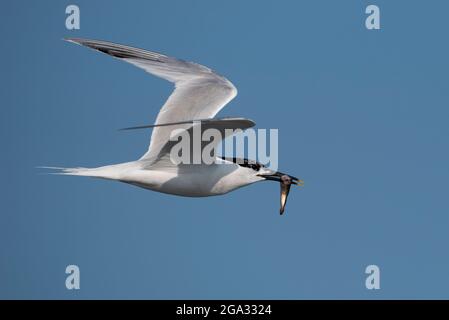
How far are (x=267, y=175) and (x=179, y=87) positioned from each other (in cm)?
151

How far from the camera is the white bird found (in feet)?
35.7

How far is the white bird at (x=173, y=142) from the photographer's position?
1088 cm

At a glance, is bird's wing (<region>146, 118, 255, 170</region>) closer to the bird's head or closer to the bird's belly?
the bird's belly

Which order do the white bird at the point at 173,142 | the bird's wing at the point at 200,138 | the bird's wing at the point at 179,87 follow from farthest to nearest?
1. the bird's wing at the point at 179,87
2. the white bird at the point at 173,142
3. the bird's wing at the point at 200,138

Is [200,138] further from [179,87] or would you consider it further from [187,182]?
[179,87]

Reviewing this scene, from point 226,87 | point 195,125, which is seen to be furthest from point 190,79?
point 195,125

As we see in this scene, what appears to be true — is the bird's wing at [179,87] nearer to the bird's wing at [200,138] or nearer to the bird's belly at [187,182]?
the bird's wing at [200,138]

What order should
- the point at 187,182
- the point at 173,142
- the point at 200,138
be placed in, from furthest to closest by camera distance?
the point at 187,182
the point at 173,142
the point at 200,138

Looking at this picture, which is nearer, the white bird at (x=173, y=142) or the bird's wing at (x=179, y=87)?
the white bird at (x=173, y=142)

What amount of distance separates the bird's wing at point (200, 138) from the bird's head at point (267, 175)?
685 mm

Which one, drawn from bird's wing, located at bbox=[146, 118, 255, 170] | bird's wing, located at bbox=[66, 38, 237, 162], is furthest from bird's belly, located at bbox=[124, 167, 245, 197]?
bird's wing, located at bbox=[66, 38, 237, 162]

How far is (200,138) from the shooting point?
10477 mm

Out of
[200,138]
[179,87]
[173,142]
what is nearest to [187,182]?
[173,142]

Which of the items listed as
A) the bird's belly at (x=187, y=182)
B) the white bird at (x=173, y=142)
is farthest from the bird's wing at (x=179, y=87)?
the bird's belly at (x=187, y=182)
